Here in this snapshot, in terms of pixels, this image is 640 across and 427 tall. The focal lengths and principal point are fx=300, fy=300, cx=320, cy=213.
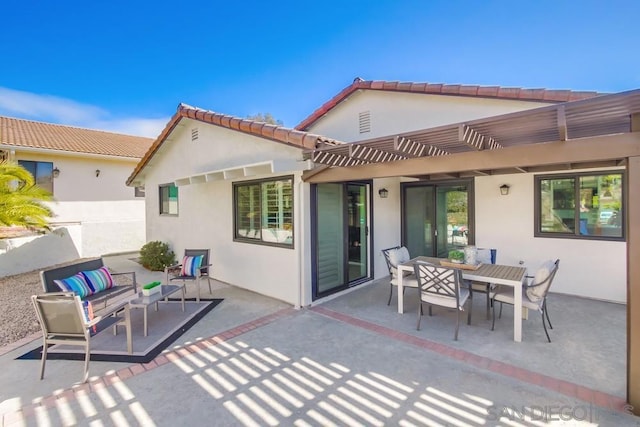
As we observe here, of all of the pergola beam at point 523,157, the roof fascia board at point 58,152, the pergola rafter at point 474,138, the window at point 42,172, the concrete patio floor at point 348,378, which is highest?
the roof fascia board at point 58,152

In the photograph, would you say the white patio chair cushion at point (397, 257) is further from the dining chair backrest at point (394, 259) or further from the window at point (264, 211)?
the window at point (264, 211)

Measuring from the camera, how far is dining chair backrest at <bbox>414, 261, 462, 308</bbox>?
5.16 meters

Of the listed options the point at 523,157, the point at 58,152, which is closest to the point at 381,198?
the point at 523,157

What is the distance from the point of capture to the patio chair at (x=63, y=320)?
4.08 meters

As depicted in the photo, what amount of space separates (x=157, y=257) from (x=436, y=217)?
9.89 metres

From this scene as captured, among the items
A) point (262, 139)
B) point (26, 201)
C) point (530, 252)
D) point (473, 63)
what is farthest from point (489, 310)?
point (26, 201)

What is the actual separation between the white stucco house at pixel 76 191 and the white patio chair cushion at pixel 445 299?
44.7 feet

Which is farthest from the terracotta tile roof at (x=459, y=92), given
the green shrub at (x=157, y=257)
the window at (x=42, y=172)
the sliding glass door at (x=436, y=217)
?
the window at (x=42, y=172)

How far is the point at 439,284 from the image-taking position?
211 inches

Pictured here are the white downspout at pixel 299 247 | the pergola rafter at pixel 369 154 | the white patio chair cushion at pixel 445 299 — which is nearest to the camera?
the white patio chair cushion at pixel 445 299

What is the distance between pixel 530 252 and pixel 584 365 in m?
4.24

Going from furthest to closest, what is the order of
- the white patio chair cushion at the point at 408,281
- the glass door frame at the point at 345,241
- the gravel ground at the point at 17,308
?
the glass door frame at the point at 345,241 → the white patio chair cushion at the point at 408,281 → the gravel ground at the point at 17,308

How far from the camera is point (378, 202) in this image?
9.07 metres

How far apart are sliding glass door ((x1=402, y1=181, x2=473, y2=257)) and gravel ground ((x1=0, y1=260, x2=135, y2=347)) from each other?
968cm
